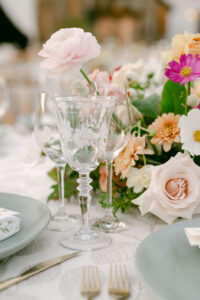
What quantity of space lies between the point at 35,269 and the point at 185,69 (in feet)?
1.28

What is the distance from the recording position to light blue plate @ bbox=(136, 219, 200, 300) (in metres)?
0.39

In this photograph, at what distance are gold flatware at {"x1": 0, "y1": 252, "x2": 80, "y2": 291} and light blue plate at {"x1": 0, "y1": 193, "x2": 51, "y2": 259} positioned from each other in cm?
3

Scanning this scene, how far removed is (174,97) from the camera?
2.40ft

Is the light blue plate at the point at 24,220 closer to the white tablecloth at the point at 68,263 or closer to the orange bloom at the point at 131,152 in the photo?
the white tablecloth at the point at 68,263

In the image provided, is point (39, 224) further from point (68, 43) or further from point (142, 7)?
point (142, 7)

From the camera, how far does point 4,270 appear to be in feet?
1.63

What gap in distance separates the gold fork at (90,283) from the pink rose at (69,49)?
306mm

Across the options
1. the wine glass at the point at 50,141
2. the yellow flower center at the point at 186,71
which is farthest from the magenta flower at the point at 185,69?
the wine glass at the point at 50,141

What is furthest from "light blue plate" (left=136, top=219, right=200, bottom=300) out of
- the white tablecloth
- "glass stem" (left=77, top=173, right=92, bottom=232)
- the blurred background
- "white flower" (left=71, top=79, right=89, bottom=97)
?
the blurred background

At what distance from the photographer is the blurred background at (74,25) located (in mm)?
2348

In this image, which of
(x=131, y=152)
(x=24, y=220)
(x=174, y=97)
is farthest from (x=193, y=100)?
(x=24, y=220)

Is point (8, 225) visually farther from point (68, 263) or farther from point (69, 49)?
point (69, 49)

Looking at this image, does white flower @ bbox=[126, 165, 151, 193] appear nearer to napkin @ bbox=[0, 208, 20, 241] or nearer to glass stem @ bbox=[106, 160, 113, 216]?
glass stem @ bbox=[106, 160, 113, 216]

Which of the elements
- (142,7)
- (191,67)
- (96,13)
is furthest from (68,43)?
(142,7)
